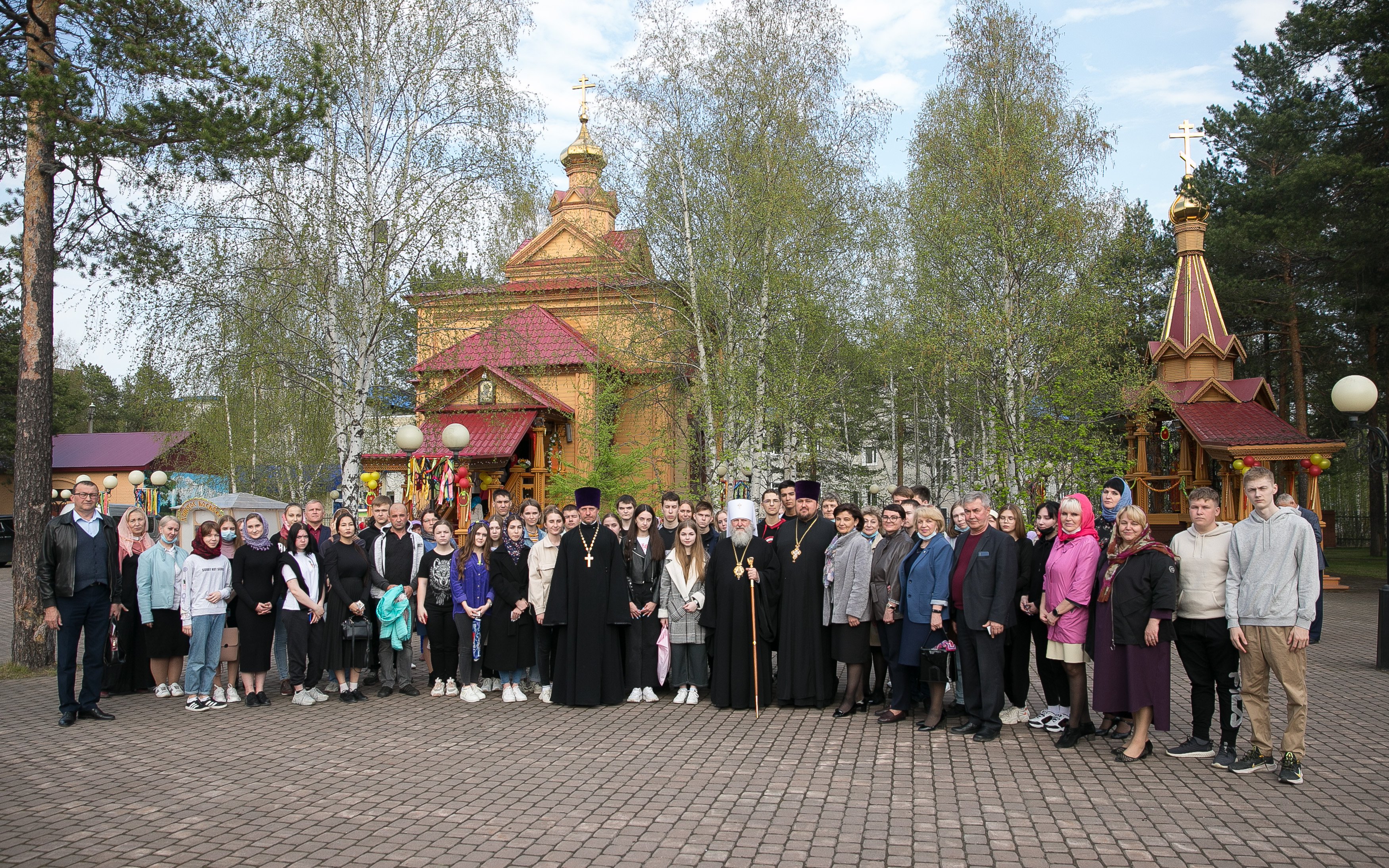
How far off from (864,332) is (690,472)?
5.45 m

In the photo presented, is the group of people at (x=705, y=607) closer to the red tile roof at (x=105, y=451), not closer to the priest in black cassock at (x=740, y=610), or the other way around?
the priest in black cassock at (x=740, y=610)

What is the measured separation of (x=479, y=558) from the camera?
9273 mm

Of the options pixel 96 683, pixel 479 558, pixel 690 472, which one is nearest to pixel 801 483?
pixel 479 558

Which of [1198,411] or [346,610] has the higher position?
[1198,411]

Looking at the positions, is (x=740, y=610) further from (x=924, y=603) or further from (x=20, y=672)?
(x=20, y=672)

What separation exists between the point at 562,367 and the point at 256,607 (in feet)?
53.3

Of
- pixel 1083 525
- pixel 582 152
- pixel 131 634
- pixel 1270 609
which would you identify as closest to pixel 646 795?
pixel 1083 525

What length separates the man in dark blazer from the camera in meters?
7.06

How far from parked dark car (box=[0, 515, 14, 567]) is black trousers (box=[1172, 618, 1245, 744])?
3315 centimetres

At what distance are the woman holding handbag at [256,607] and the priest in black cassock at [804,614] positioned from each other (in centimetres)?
497

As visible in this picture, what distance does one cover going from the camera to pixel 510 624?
903 cm

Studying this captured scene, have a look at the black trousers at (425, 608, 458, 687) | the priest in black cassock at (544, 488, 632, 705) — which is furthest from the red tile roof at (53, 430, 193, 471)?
the priest in black cassock at (544, 488, 632, 705)

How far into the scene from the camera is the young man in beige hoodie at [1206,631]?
6285mm

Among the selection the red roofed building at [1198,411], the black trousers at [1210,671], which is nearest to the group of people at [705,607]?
the black trousers at [1210,671]
